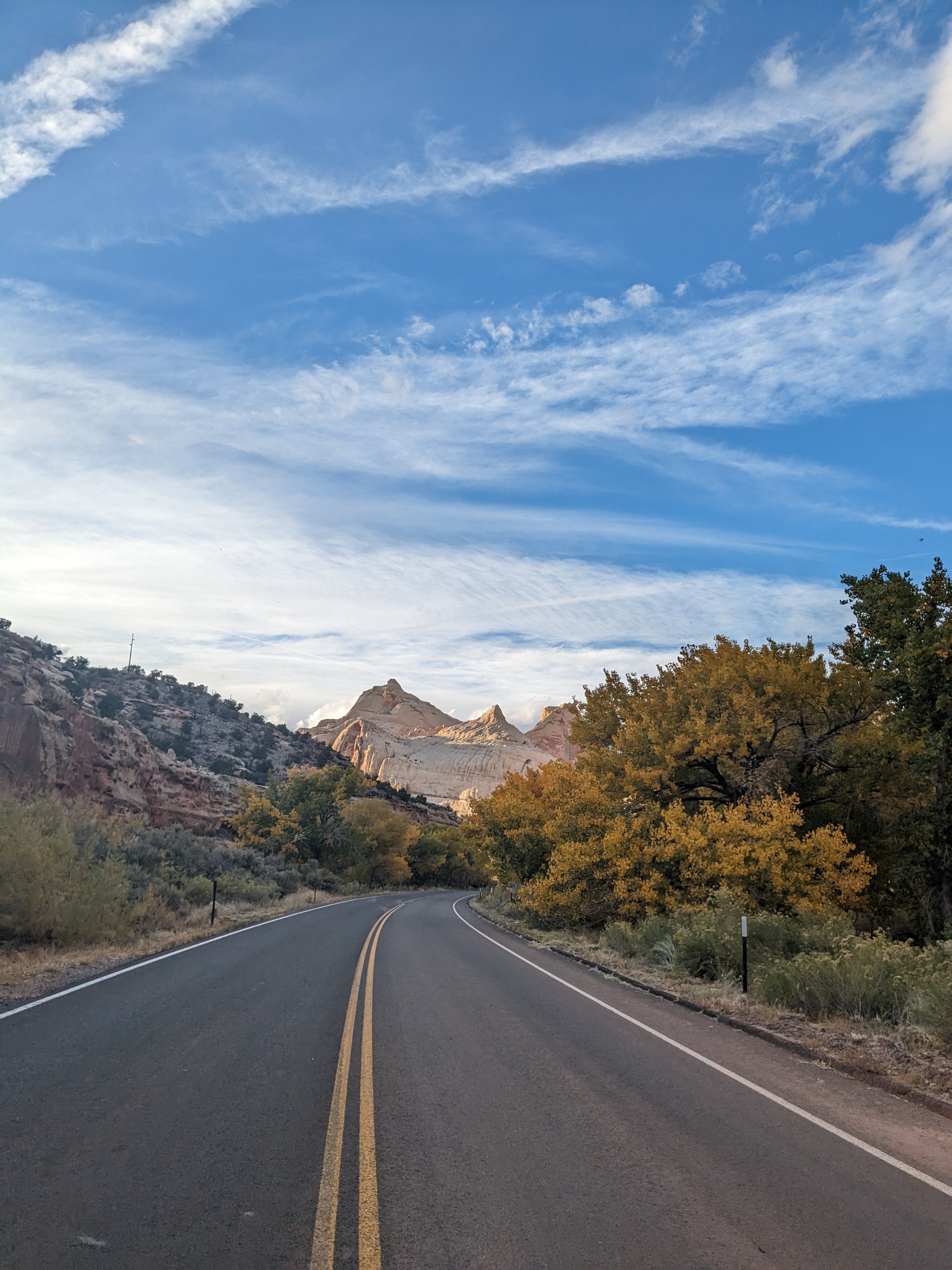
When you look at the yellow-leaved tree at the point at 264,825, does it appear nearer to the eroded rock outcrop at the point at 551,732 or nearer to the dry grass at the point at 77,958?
the dry grass at the point at 77,958

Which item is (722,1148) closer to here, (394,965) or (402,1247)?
(402,1247)

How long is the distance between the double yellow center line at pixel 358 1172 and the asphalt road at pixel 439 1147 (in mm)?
27

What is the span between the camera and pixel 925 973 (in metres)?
9.48

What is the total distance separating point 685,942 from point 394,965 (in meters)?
5.63

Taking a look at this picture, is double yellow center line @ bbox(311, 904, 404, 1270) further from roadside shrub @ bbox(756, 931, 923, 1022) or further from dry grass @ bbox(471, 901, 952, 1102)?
roadside shrub @ bbox(756, 931, 923, 1022)

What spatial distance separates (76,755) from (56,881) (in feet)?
69.3

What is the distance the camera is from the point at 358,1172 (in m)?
5.01

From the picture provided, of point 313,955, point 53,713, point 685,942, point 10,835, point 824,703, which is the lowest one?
point 313,955

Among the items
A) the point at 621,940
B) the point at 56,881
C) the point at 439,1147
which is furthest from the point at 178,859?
the point at 439,1147

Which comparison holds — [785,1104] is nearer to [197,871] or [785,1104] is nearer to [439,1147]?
[439,1147]

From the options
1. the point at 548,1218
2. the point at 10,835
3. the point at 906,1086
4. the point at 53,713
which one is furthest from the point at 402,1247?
the point at 53,713

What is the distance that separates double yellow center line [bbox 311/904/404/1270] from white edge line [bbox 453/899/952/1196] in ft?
11.5

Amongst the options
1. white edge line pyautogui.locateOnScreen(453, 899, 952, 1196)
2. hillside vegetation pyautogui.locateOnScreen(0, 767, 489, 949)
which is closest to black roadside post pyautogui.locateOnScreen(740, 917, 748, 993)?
white edge line pyautogui.locateOnScreen(453, 899, 952, 1196)

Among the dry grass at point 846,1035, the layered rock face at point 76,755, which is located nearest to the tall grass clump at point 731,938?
the dry grass at point 846,1035
